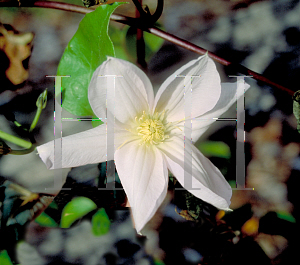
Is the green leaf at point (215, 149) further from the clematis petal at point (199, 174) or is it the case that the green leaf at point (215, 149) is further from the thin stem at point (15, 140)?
the thin stem at point (15, 140)

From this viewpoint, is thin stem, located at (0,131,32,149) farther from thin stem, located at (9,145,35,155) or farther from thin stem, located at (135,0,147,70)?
thin stem, located at (135,0,147,70)

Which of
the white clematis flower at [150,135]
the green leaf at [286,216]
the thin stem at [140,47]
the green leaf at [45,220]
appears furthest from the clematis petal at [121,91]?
the green leaf at [286,216]

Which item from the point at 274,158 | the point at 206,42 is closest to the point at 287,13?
the point at 206,42

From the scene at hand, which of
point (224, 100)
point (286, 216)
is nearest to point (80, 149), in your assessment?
point (224, 100)

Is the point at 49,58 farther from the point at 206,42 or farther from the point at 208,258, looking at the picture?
the point at 208,258

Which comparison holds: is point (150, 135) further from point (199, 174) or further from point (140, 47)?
point (140, 47)

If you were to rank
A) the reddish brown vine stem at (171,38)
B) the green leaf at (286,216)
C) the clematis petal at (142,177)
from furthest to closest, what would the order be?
1. the green leaf at (286,216)
2. the reddish brown vine stem at (171,38)
3. the clematis petal at (142,177)
